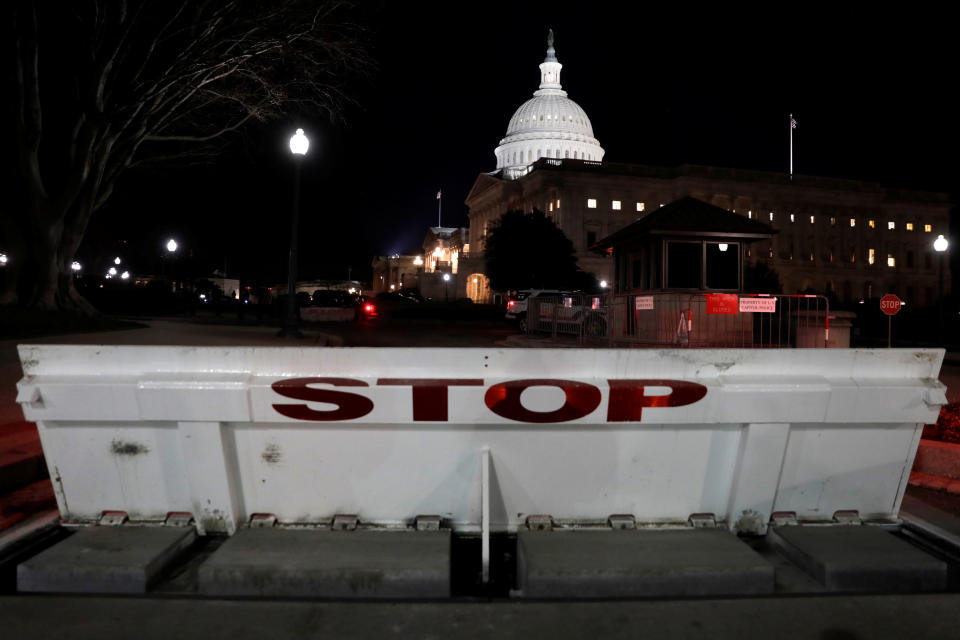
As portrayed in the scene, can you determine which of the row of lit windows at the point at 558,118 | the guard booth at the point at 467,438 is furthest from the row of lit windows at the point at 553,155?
the guard booth at the point at 467,438

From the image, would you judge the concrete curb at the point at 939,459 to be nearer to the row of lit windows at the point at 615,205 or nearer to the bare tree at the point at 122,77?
the bare tree at the point at 122,77

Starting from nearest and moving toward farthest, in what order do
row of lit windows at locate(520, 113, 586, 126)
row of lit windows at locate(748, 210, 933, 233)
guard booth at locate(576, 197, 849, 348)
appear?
guard booth at locate(576, 197, 849, 348)
row of lit windows at locate(748, 210, 933, 233)
row of lit windows at locate(520, 113, 586, 126)

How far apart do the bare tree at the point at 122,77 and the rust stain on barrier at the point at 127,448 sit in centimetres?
1733

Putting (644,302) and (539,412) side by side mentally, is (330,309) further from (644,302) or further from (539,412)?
(539,412)

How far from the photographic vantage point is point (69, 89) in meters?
22.7

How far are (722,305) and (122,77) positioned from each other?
19268 mm

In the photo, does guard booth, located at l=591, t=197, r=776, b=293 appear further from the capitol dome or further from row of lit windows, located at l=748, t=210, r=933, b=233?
the capitol dome

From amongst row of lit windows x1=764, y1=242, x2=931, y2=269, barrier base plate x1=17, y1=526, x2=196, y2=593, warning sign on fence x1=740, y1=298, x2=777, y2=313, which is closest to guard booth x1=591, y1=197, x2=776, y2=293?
warning sign on fence x1=740, y1=298, x2=777, y2=313

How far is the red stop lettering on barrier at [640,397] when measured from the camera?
3654 millimetres

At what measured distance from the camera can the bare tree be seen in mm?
19062

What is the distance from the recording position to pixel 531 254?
6269 cm

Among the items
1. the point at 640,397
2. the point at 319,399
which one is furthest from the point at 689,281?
the point at 319,399

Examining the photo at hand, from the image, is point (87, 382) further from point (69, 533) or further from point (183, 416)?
point (69, 533)

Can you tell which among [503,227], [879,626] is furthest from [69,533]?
[503,227]
